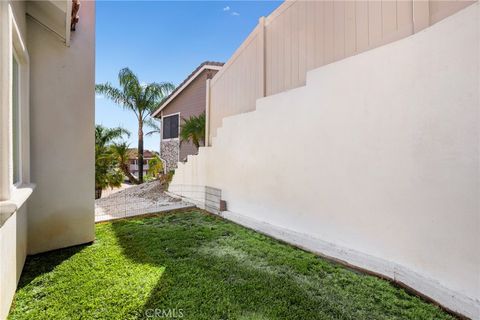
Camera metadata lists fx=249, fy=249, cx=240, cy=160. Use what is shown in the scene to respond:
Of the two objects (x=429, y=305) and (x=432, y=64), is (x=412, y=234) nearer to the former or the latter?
(x=429, y=305)

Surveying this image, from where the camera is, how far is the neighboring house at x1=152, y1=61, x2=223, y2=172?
12.1 meters

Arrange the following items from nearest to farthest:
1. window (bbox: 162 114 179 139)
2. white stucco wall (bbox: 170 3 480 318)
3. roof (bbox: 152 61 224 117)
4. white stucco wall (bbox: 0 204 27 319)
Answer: white stucco wall (bbox: 0 204 27 319) < white stucco wall (bbox: 170 3 480 318) < roof (bbox: 152 61 224 117) < window (bbox: 162 114 179 139)

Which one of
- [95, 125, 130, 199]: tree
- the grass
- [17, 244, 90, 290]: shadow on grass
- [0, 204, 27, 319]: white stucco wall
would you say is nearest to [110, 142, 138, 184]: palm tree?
[95, 125, 130, 199]: tree

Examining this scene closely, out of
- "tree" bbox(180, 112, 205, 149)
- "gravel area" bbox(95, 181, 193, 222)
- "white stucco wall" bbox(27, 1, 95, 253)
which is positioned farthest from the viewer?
"tree" bbox(180, 112, 205, 149)

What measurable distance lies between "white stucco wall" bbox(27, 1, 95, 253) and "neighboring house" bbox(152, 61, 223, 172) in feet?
24.3

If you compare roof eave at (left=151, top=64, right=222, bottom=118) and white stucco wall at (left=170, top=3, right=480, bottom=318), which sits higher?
roof eave at (left=151, top=64, right=222, bottom=118)

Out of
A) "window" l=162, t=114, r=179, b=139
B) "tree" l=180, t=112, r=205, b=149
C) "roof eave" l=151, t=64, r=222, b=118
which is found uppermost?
"roof eave" l=151, t=64, r=222, b=118

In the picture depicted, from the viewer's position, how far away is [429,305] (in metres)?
2.48

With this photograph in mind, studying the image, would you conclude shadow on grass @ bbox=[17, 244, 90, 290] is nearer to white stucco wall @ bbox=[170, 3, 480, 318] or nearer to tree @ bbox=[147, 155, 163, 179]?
white stucco wall @ bbox=[170, 3, 480, 318]

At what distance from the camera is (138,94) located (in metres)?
15.5

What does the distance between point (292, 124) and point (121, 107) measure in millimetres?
14084

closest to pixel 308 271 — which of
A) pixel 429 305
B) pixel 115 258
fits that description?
pixel 429 305

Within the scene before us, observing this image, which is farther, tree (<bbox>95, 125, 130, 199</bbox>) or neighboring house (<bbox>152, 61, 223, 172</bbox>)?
neighboring house (<bbox>152, 61, 223, 172</bbox>)

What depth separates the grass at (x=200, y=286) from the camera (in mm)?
2385
